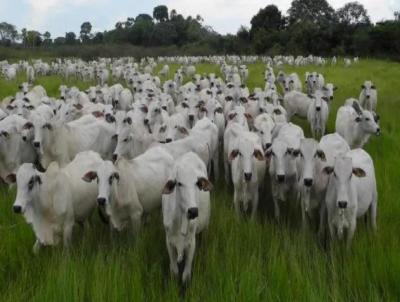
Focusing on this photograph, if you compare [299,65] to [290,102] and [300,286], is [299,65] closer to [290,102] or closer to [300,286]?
[290,102]

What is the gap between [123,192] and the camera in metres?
6.48

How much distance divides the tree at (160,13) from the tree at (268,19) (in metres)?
45.0

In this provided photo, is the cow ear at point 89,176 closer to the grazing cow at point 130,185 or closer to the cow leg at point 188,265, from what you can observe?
the grazing cow at point 130,185

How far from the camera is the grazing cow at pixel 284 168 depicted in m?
7.45

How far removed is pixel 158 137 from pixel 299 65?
28.1 metres

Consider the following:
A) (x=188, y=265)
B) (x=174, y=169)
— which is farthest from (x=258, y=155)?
(x=188, y=265)

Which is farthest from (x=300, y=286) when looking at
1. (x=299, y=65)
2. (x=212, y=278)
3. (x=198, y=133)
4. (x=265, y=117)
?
(x=299, y=65)

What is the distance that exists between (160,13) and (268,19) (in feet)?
155

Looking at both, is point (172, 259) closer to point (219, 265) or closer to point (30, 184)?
point (219, 265)

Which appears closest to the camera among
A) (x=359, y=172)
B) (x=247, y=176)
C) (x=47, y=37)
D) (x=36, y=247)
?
(x=36, y=247)

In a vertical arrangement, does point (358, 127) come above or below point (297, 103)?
above

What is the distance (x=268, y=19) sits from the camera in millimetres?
63688

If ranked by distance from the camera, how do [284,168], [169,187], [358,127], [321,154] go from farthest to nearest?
[358,127] < [284,168] < [321,154] < [169,187]

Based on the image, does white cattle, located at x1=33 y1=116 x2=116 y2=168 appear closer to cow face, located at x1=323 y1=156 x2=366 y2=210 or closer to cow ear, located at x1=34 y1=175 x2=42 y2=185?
cow ear, located at x1=34 y1=175 x2=42 y2=185
